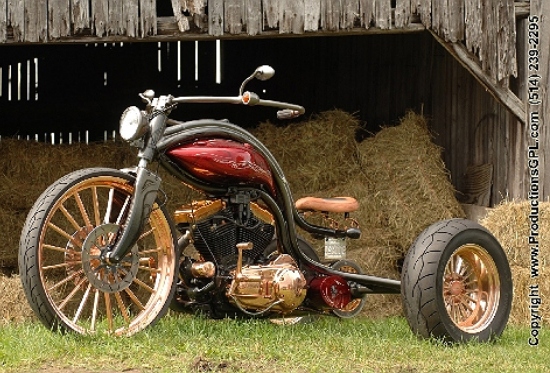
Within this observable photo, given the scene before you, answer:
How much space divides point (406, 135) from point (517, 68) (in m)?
1.39

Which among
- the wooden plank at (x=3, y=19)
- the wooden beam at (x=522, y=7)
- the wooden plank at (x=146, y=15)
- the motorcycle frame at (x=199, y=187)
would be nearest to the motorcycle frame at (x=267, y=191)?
the motorcycle frame at (x=199, y=187)

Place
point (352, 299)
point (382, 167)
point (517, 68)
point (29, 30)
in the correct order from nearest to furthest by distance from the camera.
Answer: point (352, 299)
point (29, 30)
point (517, 68)
point (382, 167)

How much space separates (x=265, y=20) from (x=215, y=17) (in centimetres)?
37

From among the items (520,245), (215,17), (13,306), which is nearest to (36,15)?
(215,17)

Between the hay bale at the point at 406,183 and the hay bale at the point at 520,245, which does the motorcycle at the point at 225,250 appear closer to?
the hay bale at the point at 520,245

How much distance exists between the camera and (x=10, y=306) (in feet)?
25.8

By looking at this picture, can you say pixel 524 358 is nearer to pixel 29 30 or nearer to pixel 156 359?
pixel 156 359

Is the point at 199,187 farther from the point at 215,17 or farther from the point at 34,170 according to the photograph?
the point at 34,170

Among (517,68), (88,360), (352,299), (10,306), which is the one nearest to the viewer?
(88,360)

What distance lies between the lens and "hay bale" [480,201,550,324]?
8062 mm

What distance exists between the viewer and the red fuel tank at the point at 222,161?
243 inches

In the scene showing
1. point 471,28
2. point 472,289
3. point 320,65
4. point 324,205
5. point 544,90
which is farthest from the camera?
point 320,65

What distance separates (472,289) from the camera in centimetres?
672

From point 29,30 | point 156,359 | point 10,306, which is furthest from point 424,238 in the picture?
point 29,30
